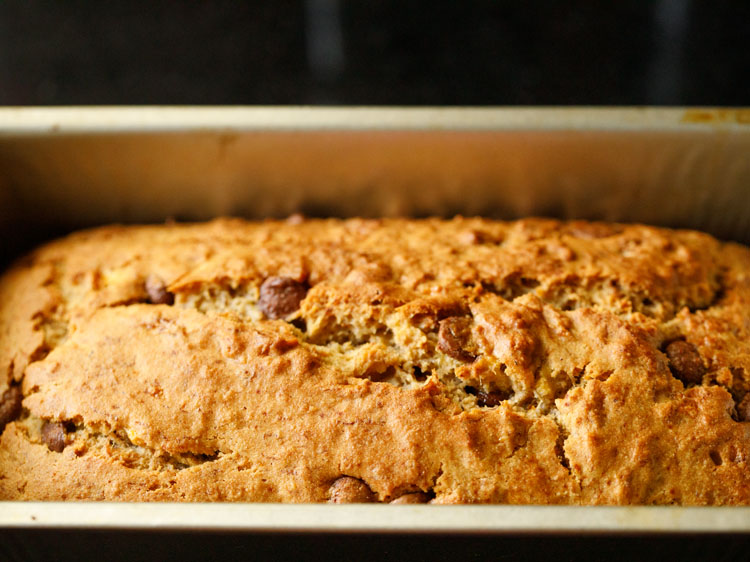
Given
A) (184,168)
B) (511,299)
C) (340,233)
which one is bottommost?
(511,299)

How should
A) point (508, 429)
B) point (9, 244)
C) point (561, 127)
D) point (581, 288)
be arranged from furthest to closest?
point (9, 244) → point (561, 127) → point (581, 288) → point (508, 429)

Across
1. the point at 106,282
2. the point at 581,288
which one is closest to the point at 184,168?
the point at 106,282

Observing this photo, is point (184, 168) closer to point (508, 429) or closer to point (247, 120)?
point (247, 120)

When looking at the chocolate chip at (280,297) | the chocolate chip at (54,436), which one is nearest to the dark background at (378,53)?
the chocolate chip at (280,297)

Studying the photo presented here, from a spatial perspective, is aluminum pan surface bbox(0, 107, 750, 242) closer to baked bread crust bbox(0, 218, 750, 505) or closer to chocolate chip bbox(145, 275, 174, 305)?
baked bread crust bbox(0, 218, 750, 505)

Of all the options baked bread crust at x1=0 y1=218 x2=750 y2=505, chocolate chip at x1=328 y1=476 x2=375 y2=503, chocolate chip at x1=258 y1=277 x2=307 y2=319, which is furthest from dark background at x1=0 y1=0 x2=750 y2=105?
chocolate chip at x1=328 y1=476 x2=375 y2=503

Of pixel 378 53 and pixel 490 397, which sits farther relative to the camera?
pixel 378 53

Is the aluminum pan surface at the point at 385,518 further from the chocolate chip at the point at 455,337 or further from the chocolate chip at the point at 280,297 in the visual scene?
the chocolate chip at the point at 280,297

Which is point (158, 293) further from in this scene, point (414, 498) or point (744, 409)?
point (744, 409)

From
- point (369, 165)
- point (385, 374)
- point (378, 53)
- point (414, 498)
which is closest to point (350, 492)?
point (414, 498)
